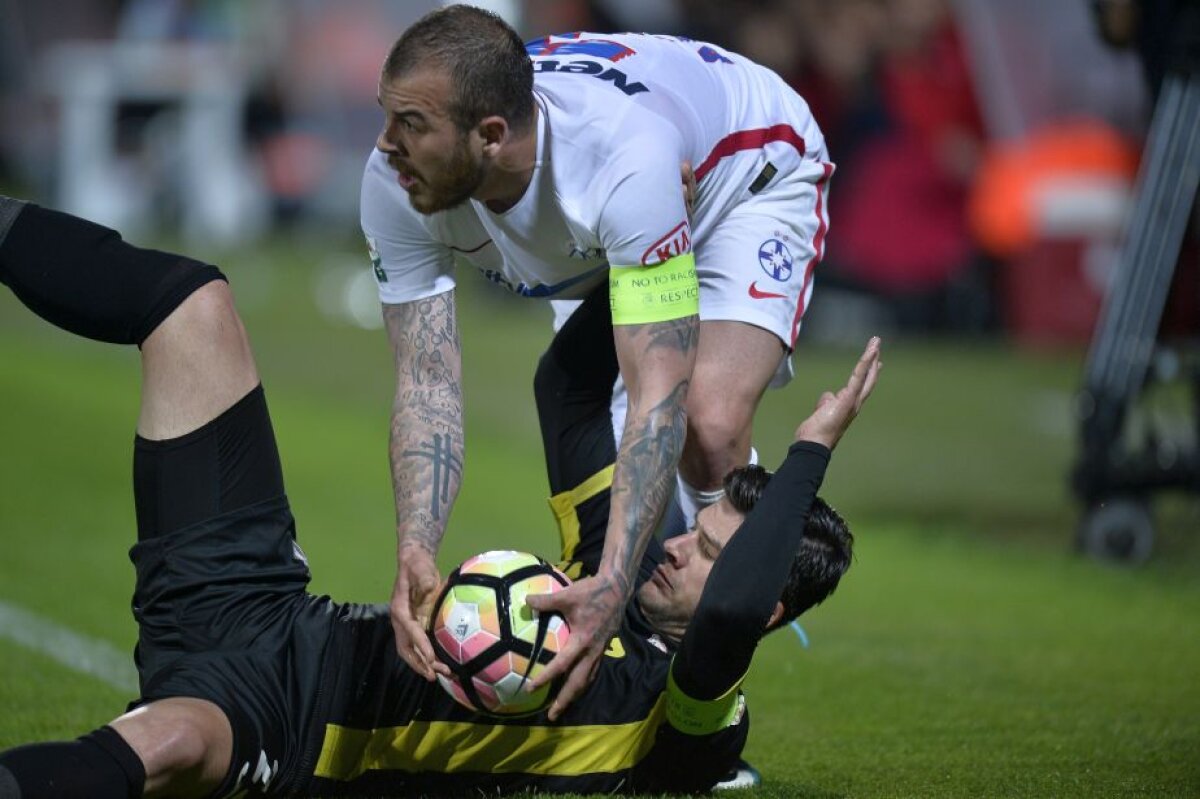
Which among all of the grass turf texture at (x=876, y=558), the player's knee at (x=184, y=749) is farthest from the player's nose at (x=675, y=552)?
the player's knee at (x=184, y=749)

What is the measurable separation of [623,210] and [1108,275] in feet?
39.5

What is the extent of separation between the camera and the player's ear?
4672mm

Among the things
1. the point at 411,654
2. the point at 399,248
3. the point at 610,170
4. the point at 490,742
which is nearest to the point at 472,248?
the point at 399,248

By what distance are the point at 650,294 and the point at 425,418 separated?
2.96 feet

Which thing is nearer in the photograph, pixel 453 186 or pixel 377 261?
pixel 453 186

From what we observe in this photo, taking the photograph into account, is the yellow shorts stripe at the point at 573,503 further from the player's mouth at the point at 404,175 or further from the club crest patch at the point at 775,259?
the player's mouth at the point at 404,175

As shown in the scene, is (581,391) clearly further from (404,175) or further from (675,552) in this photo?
(404,175)

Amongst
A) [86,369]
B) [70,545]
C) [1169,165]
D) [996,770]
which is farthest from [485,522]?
[86,369]

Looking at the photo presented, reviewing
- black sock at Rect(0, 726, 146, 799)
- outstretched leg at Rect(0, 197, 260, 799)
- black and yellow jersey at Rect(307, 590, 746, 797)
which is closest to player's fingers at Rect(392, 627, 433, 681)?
black and yellow jersey at Rect(307, 590, 746, 797)

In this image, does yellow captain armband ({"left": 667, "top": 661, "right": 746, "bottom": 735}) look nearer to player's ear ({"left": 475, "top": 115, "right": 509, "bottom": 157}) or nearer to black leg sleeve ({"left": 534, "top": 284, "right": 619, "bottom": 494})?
black leg sleeve ({"left": 534, "top": 284, "right": 619, "bottom": 494})

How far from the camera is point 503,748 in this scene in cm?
454

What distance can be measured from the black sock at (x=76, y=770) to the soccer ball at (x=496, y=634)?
83cm

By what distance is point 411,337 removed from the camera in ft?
17.8

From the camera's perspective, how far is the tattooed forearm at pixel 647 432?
448cm
